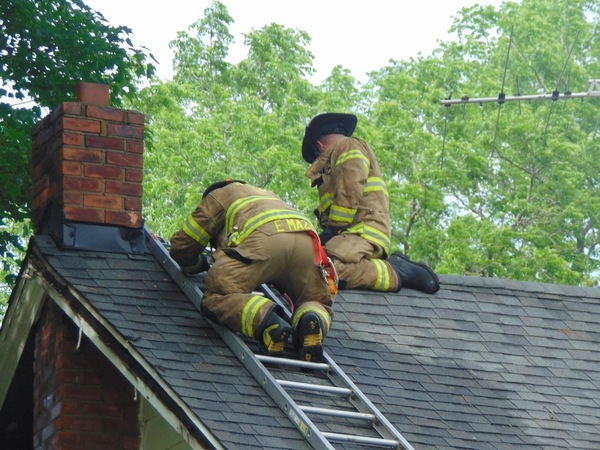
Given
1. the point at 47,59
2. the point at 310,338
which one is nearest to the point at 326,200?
the point at 310,338

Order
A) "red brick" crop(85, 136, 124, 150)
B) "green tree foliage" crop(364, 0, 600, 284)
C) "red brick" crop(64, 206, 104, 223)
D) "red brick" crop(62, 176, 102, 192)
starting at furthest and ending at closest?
1. "green tree foliage" crop(364, 0, 600, 284)
2. "red brick" crop(85, 136, 124, 150)
3. "red brick" crop(62, 176, 102, 192)
4. "red brick" crop(64, 206, 104, 223)

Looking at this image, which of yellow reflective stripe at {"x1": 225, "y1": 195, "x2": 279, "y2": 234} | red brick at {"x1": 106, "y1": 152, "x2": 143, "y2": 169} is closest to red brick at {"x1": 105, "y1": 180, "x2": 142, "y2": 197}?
red brick at {"x1": 106, "y1": 152, "x2": 143, "y2": 169}

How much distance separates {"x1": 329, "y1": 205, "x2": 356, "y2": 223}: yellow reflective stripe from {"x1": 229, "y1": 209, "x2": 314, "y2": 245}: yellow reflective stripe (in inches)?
62.5

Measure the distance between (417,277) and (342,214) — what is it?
0.67 metres

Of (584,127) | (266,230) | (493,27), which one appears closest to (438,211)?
(584,127)

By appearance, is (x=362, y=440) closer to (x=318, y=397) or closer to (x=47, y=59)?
(x=318, y=397)

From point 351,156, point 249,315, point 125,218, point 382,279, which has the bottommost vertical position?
point 249,315

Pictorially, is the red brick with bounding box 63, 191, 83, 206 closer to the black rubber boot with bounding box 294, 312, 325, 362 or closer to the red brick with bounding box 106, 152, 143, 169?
the red brick with bounding box 106, 152, 143, 169

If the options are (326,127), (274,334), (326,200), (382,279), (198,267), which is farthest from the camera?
(326,127)

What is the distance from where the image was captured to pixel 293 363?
702cm

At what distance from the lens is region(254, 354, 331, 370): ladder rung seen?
6969 millimetres

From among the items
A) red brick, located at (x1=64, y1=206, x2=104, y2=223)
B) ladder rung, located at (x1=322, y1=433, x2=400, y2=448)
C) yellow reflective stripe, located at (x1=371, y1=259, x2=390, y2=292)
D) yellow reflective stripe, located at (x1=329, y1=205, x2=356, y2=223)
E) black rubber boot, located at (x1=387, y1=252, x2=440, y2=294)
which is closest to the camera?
ladder rung, located at (x1=322, y1=433, x2=400, y2=448)

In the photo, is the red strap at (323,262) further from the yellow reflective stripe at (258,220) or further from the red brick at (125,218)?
the red brick at (125,218)

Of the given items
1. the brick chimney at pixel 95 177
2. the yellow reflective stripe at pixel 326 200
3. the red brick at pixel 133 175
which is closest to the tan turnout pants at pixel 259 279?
the brick chimney at pixel 95 177
